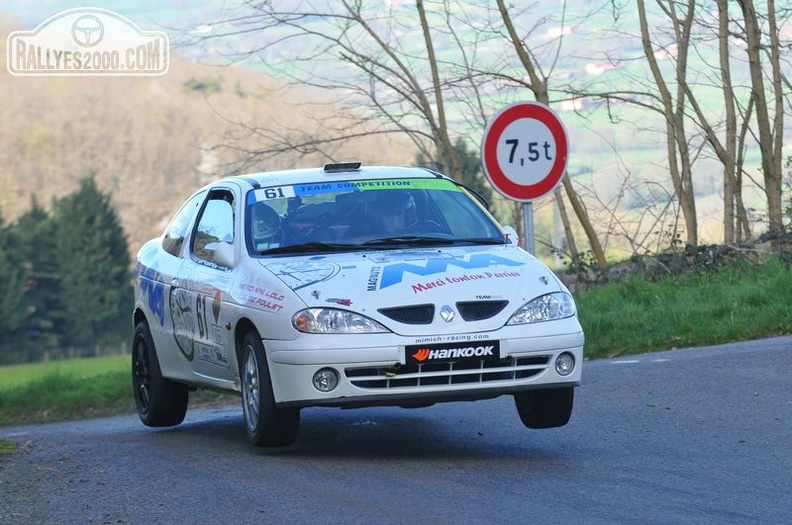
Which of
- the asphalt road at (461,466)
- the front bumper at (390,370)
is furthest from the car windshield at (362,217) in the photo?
the asphalt road at (461,466)

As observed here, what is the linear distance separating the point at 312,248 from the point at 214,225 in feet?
4.54

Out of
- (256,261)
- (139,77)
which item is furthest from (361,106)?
(139,77)

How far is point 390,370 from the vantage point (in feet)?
25.6

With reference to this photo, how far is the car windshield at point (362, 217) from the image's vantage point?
29.0 ft

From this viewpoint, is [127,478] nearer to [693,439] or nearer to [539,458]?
[539,458]

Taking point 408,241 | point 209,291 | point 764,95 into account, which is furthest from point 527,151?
point 764,95

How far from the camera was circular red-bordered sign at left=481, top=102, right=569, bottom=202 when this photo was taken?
12.6m

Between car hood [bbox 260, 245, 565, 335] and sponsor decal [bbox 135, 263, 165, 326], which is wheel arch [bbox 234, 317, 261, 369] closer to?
car hood [bbox 260, 245, 565, 335]

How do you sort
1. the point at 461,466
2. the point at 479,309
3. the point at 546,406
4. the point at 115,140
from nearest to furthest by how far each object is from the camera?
the point at 461,466 → the point at 479,309 → the point at 546,406 → the point at 115,140

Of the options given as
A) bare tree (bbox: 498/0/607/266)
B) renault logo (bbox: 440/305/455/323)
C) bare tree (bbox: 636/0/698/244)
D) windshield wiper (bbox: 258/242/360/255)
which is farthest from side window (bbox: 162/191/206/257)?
bare tree (bbox: 636/0/698/244)

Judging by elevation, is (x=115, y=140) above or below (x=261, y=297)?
above

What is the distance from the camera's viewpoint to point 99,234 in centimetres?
13200

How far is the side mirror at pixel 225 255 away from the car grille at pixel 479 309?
1679 mm

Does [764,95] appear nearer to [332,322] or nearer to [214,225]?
[214,225]
